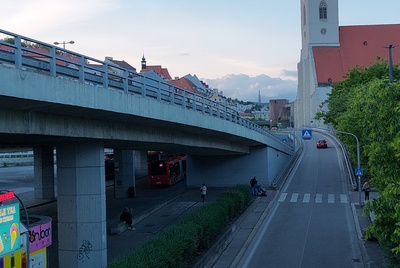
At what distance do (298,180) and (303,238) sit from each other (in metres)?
21.2

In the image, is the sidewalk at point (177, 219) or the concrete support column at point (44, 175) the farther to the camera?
the concrete support column at point (44, 175)

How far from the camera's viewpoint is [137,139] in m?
21.0

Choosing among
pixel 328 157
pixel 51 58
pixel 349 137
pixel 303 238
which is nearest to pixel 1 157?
pixel 328 157

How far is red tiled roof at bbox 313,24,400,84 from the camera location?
10500 centimetres

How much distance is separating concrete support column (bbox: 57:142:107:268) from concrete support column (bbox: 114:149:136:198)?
22.8m

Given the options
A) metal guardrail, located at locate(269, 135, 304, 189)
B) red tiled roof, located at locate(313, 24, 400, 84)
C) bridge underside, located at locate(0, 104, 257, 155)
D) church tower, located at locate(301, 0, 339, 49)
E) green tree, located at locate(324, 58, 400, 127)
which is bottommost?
metal guardrail, located at locate(269, 135, 304, 189)

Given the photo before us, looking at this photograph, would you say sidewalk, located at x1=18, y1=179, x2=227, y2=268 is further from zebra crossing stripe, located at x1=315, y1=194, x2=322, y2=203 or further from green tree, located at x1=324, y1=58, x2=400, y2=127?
green tree, located at x1=324, y1=58, x2=400, y2=127

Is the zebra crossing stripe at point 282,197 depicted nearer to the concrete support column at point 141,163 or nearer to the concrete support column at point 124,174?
the concrete support column at point 124,174

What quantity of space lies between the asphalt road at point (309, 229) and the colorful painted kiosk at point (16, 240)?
976 cm

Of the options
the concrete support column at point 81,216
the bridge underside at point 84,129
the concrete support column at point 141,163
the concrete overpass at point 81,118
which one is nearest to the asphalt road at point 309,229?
the concrete support column at point 81,216

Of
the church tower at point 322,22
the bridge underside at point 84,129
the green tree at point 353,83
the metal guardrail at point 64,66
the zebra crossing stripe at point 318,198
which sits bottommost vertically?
the zebra crossing stripe at point 318,198

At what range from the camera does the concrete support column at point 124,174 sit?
1617 inches

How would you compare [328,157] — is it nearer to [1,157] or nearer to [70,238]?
[70,238]

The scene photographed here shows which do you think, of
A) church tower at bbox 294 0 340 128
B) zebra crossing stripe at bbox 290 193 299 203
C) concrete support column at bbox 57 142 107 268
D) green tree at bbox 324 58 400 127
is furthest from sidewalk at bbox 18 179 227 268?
church tower at bbox 294 0 340 128
